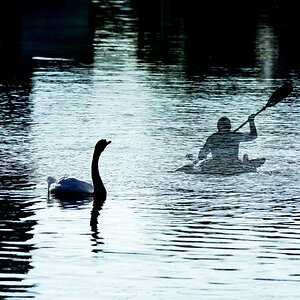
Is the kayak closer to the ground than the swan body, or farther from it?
closer to the ground

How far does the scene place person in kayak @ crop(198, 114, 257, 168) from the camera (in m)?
27.0

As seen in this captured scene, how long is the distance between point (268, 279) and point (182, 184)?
6878mm

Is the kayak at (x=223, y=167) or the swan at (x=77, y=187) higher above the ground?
the swan at (x=77, y=187)

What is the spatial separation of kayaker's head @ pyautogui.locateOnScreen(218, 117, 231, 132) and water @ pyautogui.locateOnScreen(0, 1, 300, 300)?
328 mm

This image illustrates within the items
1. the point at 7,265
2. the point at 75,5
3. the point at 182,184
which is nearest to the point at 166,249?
the point at 7,265

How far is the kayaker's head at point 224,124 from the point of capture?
3047cm

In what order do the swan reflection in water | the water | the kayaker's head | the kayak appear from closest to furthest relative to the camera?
the water, the swan reflection in water, the kayak, the kayaker's head

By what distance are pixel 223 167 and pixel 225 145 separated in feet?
8.72

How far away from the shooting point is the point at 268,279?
17500mm

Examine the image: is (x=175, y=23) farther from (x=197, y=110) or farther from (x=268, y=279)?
(x=268, y=279)

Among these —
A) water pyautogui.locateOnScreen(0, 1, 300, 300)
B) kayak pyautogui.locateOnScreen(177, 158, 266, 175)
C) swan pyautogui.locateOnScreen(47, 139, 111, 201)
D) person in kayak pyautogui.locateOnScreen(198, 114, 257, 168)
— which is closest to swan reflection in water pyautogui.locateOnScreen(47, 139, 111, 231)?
swan pyautogui.locateOnScreen(47, 139, 111, 201)

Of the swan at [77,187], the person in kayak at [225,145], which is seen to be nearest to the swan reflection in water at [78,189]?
the swan at [77,187]

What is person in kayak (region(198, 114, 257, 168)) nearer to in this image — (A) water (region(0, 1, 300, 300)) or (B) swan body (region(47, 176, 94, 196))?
(A) water (region(0, 1, 300, 300))

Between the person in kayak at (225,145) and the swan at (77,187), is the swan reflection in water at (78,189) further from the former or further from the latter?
the person in kayak at (225,145)
